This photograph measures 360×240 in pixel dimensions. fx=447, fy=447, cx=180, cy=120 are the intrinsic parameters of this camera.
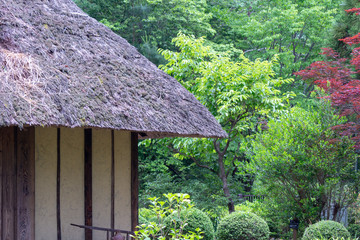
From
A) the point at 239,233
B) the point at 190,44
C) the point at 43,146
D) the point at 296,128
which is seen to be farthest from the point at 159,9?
the point at 43,146

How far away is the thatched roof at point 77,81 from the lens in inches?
222

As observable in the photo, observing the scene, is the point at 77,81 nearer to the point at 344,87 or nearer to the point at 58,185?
the point at 58,185

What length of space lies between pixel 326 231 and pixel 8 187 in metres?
6.46

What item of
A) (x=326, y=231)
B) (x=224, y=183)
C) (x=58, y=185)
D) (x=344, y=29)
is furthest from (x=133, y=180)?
(x=344, y=29)

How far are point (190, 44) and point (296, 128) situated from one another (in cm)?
376

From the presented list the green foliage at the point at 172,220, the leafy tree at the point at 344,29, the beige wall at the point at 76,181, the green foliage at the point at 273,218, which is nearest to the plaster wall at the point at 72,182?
the beige wall at the point at 76,181

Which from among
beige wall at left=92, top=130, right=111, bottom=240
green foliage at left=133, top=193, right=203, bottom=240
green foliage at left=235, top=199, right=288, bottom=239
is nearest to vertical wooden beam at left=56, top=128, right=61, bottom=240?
beige wall at left=92, top=130, right=111, bottom=240

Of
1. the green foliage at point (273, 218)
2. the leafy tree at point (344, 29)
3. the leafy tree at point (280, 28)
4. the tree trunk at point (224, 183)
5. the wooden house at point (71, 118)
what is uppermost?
the leafy tree at point (280, 28)

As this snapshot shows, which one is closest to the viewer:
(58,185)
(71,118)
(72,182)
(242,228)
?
(71,118)

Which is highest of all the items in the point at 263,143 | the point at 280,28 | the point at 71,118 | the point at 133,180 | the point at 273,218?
the point at 280,28

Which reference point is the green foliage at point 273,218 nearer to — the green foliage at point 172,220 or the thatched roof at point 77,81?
the thatched roof at point 77,81

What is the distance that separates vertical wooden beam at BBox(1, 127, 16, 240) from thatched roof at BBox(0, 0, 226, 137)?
817 mm

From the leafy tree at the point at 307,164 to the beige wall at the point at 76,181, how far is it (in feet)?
13.9

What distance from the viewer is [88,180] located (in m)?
7.18
